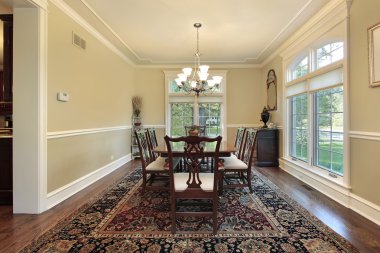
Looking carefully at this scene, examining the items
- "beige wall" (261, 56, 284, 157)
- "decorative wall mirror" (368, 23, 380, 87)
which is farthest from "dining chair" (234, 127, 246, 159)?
"decorative wall mirror" (368, 23, 380, 87)

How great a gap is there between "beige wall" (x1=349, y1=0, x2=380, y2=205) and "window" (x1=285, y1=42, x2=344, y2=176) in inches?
13.3

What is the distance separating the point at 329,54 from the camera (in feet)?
11.7

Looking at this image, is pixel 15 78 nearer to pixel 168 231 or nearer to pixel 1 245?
pixel 1 245

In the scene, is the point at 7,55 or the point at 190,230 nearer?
the point at 190,230

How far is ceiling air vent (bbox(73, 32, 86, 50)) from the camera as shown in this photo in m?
3.60

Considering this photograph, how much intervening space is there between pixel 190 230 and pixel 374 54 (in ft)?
9.11

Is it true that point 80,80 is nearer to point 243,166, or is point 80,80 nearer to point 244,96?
point 243,166

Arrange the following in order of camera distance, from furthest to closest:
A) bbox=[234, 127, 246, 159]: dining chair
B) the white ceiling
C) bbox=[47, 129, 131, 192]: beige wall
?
bbox=[234, 127, 246, 159]: dining chair < the white ceiling < bbox=[47, 129, 131, 192]: beige wall

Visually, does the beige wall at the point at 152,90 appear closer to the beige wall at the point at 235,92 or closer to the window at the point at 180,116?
the beige wall at the point at 235,92

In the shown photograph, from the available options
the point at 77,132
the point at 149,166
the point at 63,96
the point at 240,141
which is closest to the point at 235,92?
the point at 240,141

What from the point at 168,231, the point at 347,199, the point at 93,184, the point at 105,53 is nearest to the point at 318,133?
the point at 347,199

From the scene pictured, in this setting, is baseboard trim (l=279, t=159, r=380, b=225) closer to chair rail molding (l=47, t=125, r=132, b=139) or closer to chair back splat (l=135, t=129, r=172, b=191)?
chair back splat (l=135, t=129, r=172, b=191)

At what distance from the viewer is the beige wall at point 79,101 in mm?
3105

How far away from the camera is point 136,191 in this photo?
355 cm
